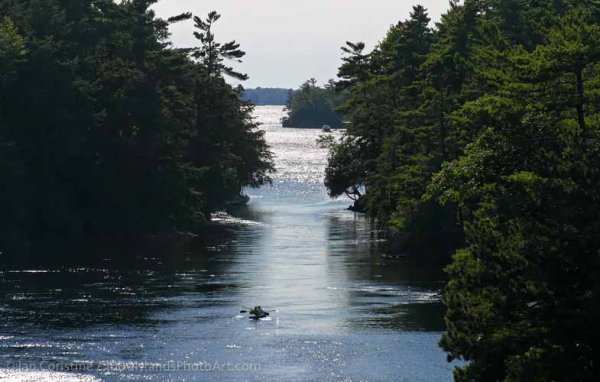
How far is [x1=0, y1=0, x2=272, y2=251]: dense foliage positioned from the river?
28.0ft

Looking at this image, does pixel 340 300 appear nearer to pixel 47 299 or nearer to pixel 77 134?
pixel 47 299

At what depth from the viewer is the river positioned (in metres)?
51.8

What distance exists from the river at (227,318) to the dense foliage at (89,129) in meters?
8.55

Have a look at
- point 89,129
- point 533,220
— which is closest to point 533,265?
point 533,220

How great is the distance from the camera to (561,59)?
4641 centimetres

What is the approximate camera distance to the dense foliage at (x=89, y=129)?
98.2 m

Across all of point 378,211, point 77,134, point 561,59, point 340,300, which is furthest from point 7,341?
point 378,211

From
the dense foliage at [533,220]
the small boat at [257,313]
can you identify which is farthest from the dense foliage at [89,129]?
the dense foliage at [533,220]

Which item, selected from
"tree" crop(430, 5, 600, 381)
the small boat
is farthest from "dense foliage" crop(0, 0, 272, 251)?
"tree" crop(430, 5, 600, 381)

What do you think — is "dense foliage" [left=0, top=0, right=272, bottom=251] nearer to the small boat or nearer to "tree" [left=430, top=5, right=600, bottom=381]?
the small boat

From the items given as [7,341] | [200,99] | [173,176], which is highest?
[200,99]

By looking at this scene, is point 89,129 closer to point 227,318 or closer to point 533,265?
point 227,318

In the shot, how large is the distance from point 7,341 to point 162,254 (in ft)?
131

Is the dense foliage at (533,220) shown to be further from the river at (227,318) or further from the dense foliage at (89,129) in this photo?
the dense foliage at (89,129)
